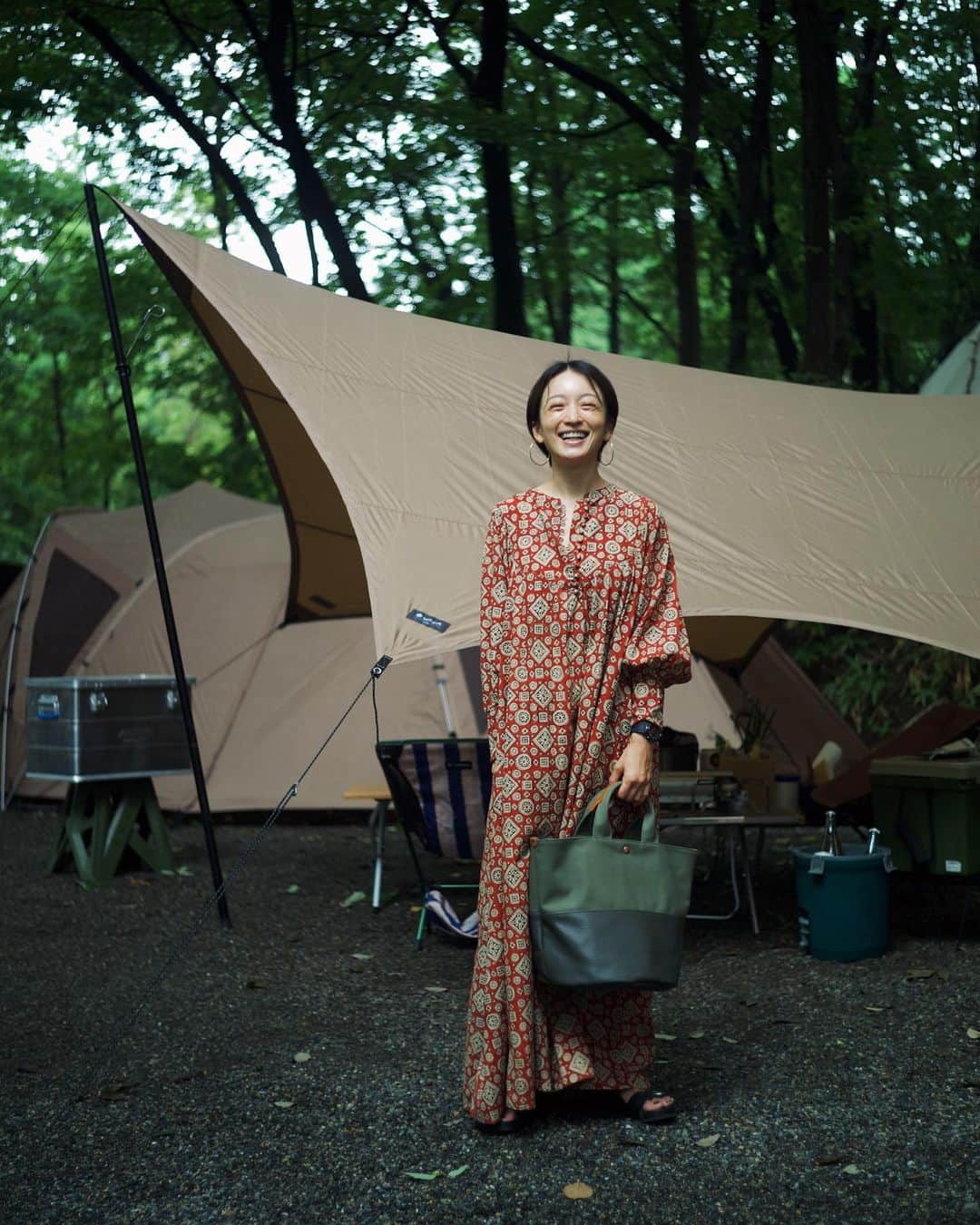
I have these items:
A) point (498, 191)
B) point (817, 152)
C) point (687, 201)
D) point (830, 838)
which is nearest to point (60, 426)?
A: point (498, 191)

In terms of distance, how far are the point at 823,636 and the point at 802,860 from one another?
545cm

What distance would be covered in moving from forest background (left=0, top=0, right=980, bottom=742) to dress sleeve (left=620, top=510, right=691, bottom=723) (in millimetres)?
6390

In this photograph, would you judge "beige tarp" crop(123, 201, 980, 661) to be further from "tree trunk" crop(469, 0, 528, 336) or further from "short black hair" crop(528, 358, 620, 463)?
"tree trunk" crop(469, 0, 528, 336)

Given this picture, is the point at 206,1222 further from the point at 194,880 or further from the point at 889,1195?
the point at 194,880

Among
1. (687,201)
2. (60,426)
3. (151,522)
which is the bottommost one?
(151,522)

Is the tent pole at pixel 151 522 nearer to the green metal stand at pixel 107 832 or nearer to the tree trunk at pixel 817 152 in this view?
the green metal stand at pixel 107 832

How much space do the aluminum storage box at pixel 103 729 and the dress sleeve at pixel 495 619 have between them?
10.7ft

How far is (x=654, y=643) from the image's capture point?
2.74 metres

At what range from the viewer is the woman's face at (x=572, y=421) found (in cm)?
280

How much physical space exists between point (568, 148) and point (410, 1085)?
817cm

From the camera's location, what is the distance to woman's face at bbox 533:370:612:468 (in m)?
2.80

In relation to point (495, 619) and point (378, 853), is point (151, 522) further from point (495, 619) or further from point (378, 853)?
point (495, 619)

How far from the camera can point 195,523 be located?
30.3 ft

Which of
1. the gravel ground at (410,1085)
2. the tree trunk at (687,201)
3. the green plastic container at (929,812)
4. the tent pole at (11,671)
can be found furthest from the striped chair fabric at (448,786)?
the tree trunk at (687,201)
